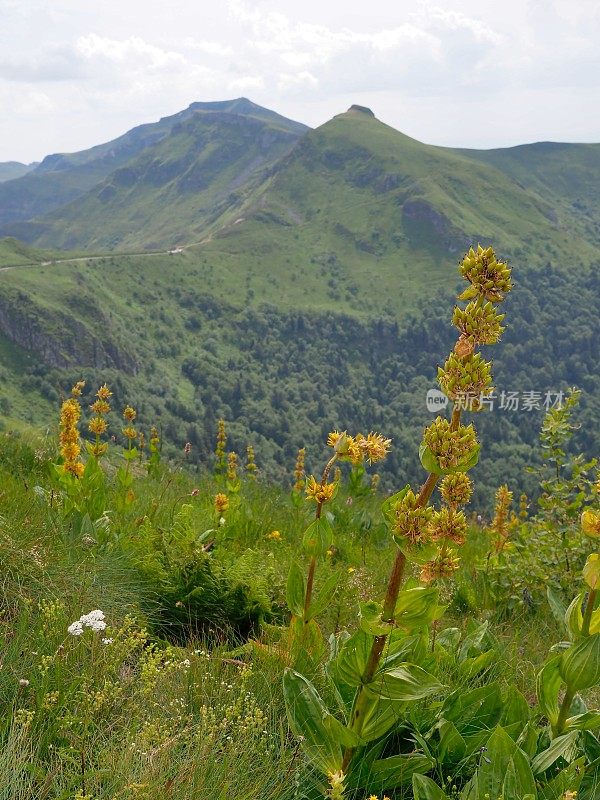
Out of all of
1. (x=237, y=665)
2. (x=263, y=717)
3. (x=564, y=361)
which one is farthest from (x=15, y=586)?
(x=564, y=361)

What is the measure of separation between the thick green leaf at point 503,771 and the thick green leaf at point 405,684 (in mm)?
331

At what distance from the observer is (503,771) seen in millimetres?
2516

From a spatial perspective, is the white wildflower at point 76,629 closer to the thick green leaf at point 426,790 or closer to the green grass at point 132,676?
the green grass at point 132,676

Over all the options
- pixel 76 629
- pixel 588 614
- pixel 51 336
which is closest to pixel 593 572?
pixel 588 614

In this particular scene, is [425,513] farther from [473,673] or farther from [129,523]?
[129,523]

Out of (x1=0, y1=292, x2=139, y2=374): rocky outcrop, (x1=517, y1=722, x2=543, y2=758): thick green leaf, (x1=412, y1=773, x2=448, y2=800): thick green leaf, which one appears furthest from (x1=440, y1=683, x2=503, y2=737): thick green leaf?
(x1=0, y1=292, x2=139, y2=374): rocky outcrop

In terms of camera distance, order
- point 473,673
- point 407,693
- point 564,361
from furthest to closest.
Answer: point 564,361 → point 473,673 → point 407,693

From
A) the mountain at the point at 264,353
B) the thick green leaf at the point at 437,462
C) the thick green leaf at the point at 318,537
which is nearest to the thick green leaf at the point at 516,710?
the thick green leaf at the point at 318,537

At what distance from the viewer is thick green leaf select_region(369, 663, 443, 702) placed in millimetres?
2490

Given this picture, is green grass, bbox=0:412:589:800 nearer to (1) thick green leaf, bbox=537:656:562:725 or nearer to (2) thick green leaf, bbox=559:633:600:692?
(1) thick green leaf, bbox=537:656:562:725

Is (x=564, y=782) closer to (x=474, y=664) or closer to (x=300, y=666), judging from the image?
(x=474, y=664)

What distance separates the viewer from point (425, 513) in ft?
7.72

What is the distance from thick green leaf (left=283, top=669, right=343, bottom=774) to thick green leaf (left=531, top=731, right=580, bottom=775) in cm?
83

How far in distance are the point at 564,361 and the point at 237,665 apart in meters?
190
